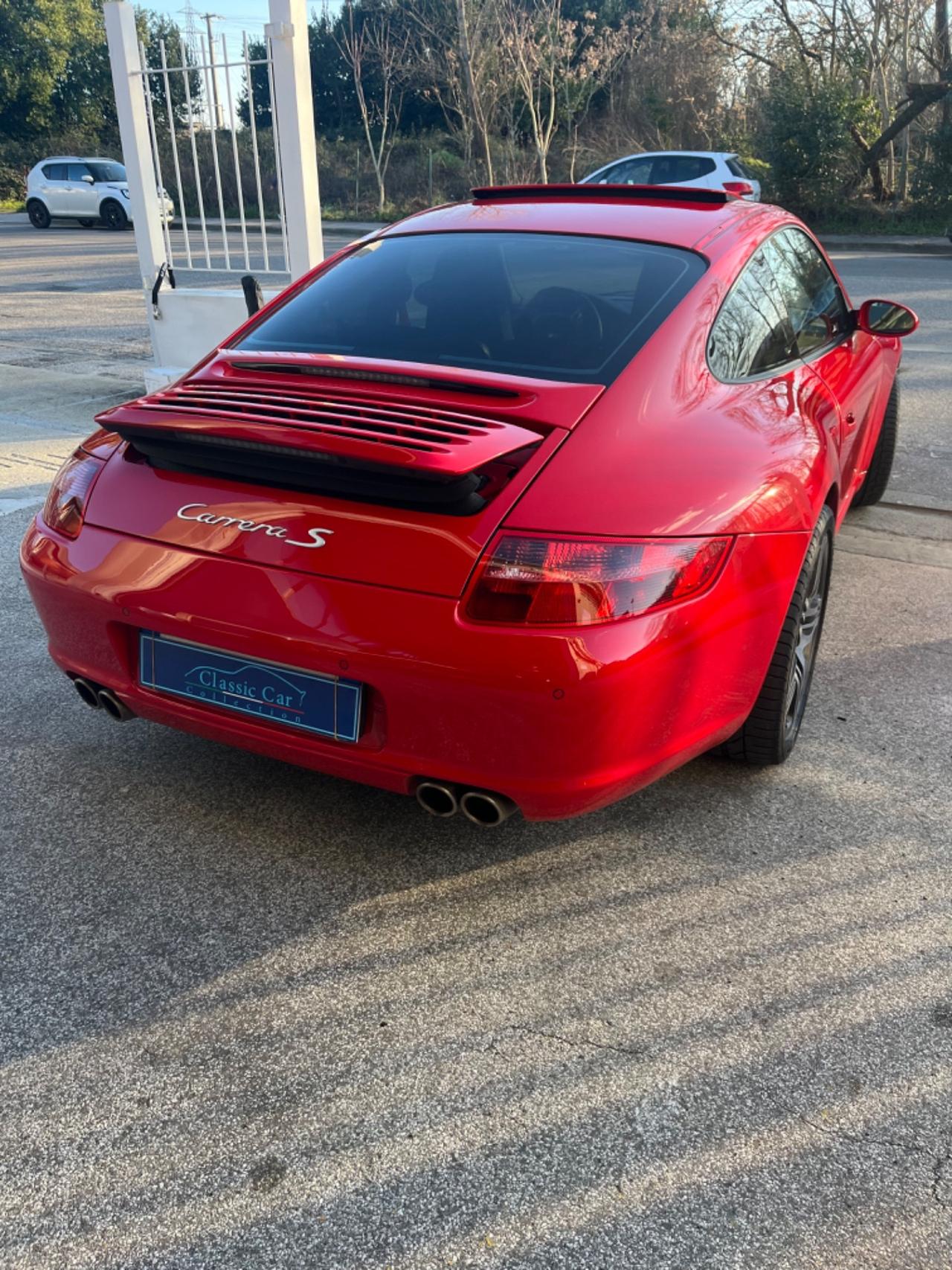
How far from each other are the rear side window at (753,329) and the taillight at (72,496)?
157cm

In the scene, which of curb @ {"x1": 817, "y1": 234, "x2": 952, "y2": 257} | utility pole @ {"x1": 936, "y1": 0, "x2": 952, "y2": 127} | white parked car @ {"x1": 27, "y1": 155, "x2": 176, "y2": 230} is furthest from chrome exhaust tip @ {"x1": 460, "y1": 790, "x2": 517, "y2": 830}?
white parked car @ {"x1": 27, "y1": 155, "x2": 176, "y2": 230}

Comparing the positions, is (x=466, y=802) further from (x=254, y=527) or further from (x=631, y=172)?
(x=631, y=172)

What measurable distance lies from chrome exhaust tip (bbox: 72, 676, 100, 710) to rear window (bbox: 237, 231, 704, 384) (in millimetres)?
1033

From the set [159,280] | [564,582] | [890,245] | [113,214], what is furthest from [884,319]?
[113,214]

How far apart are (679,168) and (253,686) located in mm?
15910

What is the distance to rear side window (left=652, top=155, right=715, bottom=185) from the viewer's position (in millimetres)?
16000

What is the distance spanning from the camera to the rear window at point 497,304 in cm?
268

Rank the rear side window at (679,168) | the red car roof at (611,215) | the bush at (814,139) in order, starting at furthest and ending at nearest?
the bush at (814,139), the rear side window at (679,168), the red car roof at (611,215)

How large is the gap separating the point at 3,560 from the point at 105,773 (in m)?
1.96

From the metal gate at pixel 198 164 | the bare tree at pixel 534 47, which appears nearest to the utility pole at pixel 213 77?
the metal gate at pixel 198 164

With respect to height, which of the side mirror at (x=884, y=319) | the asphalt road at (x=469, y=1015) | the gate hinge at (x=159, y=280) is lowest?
the asphalt road at (x=469, y=1015)

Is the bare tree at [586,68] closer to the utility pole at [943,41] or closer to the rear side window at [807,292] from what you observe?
the utility pole at [943,41]

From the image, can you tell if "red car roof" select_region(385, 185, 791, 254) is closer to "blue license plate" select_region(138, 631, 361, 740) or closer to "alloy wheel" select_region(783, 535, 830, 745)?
"alloy wheel" select_region(783, 535, 830, 745)

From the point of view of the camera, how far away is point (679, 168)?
1606cm
